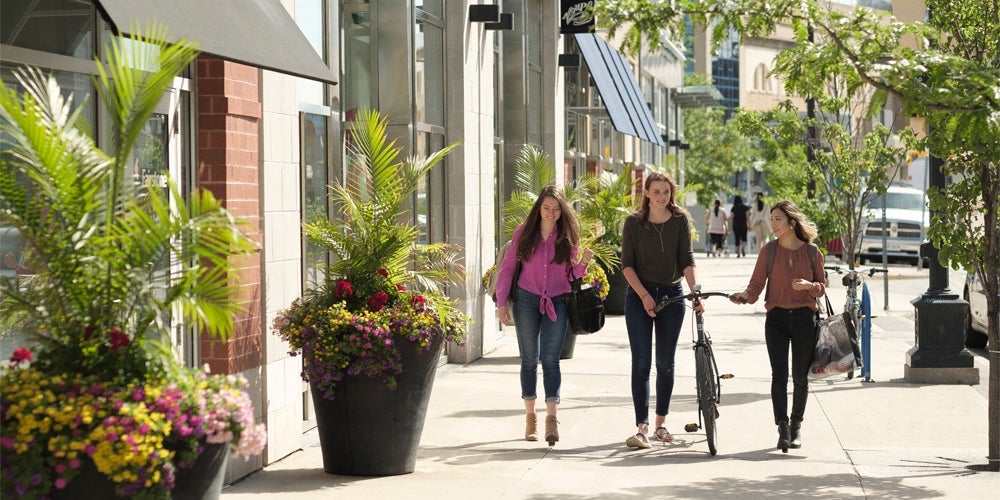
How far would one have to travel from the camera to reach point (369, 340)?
7.93 m

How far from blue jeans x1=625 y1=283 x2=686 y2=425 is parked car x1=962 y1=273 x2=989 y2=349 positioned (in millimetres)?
7769

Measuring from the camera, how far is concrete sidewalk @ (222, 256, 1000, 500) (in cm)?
788

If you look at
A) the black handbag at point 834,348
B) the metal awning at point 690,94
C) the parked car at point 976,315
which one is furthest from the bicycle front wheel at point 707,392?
the metal awning at point 690,94

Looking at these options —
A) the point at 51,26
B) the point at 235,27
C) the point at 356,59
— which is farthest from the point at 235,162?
the point at 356,59

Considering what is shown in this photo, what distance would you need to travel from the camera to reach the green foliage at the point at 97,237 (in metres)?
4.98

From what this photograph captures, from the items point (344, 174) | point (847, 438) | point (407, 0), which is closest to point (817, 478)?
point (847, 438)

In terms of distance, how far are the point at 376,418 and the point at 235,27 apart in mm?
2461

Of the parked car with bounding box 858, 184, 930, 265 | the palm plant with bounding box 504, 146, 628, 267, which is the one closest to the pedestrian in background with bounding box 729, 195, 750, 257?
the parked car with bounding box 858, 184, 930, 265

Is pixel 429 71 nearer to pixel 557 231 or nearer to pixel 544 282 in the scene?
pixel 557 231

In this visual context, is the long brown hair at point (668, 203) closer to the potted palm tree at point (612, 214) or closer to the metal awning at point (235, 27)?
the metal awning at point (235, 27)

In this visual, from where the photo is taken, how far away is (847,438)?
31.9ft

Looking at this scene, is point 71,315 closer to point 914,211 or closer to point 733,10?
point 733,10

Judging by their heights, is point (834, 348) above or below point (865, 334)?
above

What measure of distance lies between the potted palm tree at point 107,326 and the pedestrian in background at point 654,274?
4.37 meters
